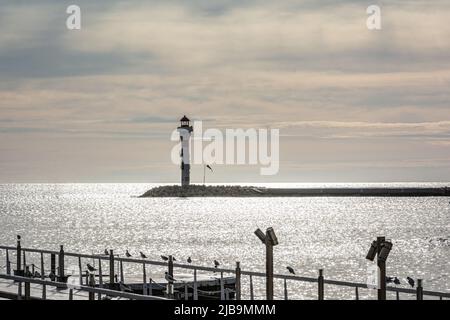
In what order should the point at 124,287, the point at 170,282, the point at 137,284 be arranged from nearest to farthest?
the point at 170,282, the point at 124,287, the point at 137,284

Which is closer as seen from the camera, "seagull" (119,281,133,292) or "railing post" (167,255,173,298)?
"railing post" (167,255,173,298)

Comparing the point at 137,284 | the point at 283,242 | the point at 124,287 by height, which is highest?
the point at 124,287

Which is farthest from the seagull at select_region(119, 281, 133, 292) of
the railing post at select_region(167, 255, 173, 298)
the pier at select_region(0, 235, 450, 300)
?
the railing post at select_region(167, 255, 173, 298)

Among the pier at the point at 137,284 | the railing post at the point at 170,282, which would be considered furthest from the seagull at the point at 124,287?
the railing post at the point at 170,282

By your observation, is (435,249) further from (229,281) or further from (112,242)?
(229,281)

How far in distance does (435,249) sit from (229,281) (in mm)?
82748

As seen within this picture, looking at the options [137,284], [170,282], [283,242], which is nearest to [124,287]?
[137,284]

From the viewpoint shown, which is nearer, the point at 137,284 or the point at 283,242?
the point at 137,284

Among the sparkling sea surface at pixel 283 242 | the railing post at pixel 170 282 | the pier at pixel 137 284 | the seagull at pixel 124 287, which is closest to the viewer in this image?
the pier at pixel 137 284

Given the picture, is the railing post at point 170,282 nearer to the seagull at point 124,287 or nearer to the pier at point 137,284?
the pier at point 137,284

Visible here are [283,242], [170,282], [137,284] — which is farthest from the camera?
[283,242]

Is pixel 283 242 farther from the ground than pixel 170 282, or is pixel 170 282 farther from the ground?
pixel 170 282

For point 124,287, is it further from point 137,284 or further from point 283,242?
point 283,242

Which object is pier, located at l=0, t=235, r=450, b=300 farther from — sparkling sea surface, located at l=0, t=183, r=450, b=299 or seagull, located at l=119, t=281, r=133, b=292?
sparkling sea surface, located at l=0, t=183, r=450, b=299
